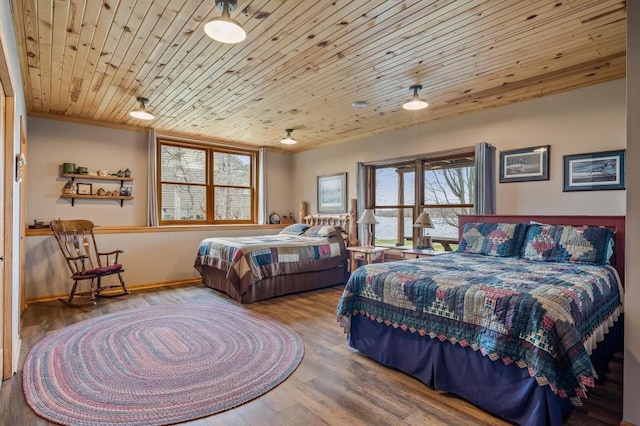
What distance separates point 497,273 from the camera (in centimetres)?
248

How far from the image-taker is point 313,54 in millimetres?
2875

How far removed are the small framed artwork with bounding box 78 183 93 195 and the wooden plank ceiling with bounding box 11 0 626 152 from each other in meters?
1.01

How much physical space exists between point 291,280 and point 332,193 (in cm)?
210

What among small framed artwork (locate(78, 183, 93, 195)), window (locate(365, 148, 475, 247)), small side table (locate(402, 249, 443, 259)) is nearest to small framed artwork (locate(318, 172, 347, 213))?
window (locate(365, 148, 475, 247))

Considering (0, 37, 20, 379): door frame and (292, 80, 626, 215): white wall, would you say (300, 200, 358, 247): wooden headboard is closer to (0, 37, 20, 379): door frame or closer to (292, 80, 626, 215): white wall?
(292, 80, 626, 215): white wall

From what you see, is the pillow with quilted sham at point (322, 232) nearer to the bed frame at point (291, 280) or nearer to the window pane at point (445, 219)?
the bed frame at point (291, 280)

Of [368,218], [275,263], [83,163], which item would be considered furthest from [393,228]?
[83,163]

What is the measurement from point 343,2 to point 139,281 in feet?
16.0

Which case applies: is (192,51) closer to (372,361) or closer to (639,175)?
(372,361)

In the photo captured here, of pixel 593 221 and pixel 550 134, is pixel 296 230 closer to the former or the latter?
pixel 550 134

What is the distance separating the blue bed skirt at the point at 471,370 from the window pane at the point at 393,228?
2764mm

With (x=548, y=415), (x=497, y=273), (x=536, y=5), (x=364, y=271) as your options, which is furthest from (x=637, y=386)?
(x=536, y=5)

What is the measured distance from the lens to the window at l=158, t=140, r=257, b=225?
5852mm

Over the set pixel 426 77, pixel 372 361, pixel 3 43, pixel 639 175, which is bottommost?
pixel 372 361
